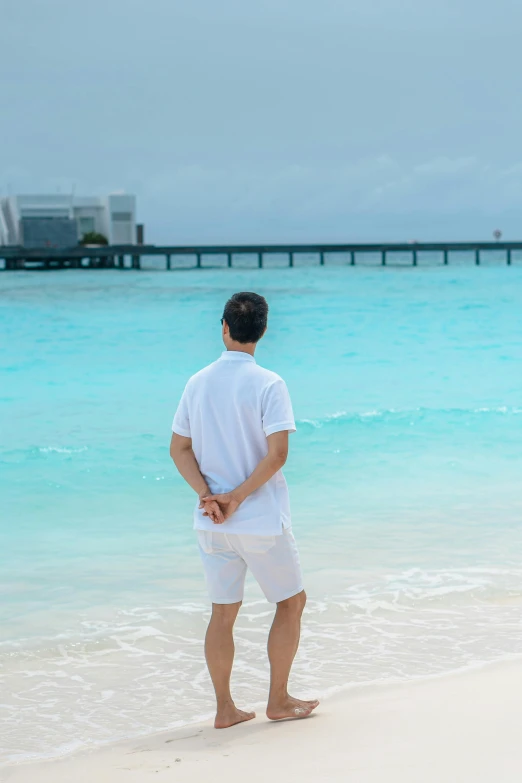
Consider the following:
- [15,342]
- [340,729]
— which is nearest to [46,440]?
[340,729]

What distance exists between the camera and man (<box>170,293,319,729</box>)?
8.79 ft

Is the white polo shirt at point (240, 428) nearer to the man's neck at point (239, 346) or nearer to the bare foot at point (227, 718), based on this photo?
the man's neck at point (239, 346)

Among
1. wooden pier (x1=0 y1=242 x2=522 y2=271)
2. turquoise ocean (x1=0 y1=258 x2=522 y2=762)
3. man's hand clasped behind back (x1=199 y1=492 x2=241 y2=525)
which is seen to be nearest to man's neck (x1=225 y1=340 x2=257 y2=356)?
man's hand clasped behind back (x1=199 y1=492 x2=241 y2=525)

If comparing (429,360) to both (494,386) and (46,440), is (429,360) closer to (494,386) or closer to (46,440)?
(494,386)

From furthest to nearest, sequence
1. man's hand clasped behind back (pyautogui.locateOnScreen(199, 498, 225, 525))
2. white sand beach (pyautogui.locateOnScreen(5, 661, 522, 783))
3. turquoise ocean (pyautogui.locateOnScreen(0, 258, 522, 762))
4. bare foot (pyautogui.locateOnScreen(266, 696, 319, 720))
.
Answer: turquoise ocean (pyautogui.locateOnScreen(0, 258, 522, 762))
bare foot (pyautogui.locateOnScreen(266, 696, 319, 720))
man's hand clasped behind back (pyautogui.locateOnScreen(199, 498, 225, 525))
white sand beach (pyautogui.locateOnScreen(5, 661, 522, 783))

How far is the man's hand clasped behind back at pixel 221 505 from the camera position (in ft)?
8.75

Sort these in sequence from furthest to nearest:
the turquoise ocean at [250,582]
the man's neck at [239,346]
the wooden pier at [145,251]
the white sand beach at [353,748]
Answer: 1. the wooden pier at [145,251]
2. the turquoise ocean at [250,582]
3. the man's neck at [239,346]
4. the white sand beach at [353,748]

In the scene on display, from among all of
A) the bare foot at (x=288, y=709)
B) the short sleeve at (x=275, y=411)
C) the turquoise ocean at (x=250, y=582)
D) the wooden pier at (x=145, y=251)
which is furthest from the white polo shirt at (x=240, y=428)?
the wooden pier at (x=145, y=251)

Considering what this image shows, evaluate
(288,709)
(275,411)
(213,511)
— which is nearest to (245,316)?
(275,411)

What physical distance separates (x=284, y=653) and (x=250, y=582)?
199 cm

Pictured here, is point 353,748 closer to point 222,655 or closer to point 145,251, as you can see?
point 222,655

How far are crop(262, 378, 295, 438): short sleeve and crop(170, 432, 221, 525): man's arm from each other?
248 mm

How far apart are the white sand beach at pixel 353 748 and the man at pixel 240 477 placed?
0.24 meters

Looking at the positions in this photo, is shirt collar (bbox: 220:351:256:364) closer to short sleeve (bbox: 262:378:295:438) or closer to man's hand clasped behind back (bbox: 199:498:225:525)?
short sleeve (bbox: 262:378:295:438)
